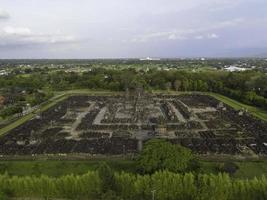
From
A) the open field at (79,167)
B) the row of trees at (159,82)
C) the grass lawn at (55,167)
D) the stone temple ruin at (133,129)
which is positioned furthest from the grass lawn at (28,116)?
the row of trees at (159,82)

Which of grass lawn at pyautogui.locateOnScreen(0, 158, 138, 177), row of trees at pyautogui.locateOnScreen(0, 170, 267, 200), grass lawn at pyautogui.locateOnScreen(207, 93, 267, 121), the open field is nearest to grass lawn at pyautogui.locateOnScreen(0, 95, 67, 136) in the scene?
grass lawn at pyautogui.locateOnScreen(0, 158, 138, 177)

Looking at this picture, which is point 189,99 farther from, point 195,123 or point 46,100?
point 46,100

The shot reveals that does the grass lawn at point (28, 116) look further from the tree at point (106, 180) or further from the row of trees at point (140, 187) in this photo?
the tree at point (106, 180)

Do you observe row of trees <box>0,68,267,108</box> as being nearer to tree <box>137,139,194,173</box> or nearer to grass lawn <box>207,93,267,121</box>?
grass lawn <box>207,93,267,121</box>

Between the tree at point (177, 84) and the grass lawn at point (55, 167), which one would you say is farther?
the tree at point (177, 84)

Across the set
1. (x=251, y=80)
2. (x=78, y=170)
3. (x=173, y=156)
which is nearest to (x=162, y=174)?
(x=173, y=156)
